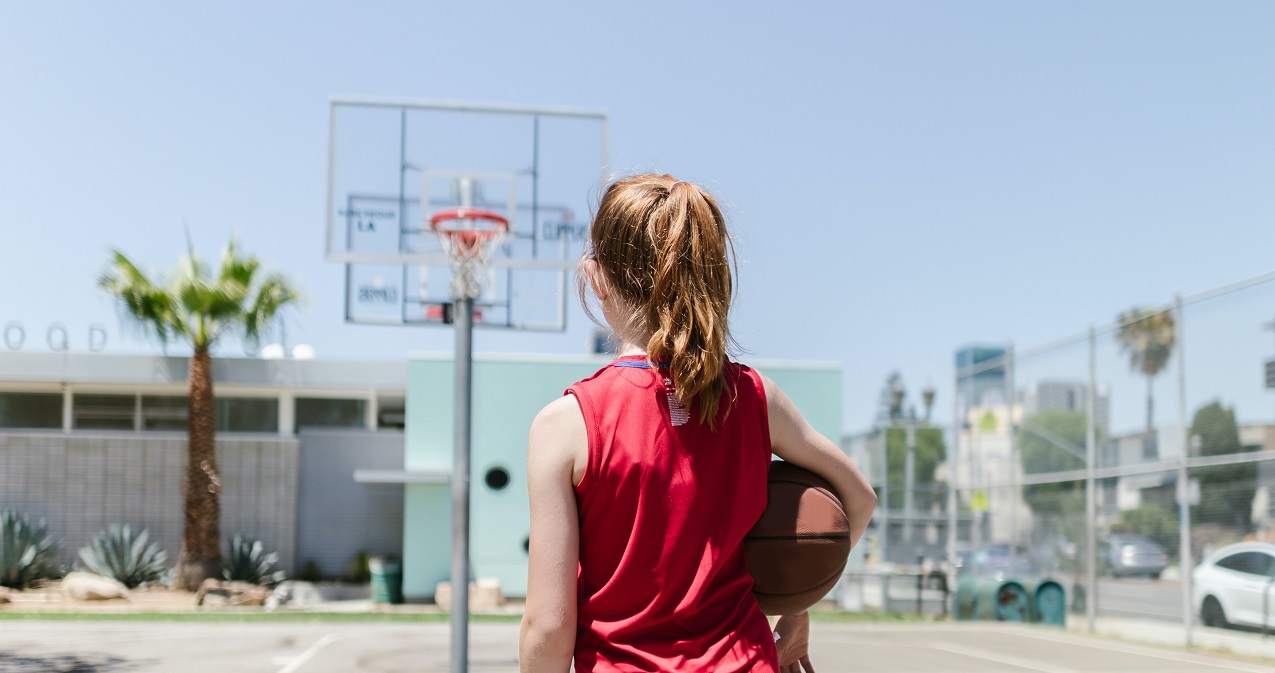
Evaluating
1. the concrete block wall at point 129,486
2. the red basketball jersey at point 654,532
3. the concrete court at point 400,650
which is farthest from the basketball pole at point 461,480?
the concrete block wall at point 129,486

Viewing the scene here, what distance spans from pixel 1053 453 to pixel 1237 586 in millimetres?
4232

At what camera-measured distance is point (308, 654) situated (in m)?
12.8

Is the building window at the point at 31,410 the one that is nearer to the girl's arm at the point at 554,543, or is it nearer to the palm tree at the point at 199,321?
the palm tree at the point at 199,321

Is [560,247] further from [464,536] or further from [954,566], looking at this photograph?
[954,566]

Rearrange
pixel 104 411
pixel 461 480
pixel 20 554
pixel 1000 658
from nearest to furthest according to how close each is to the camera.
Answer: pixel 461 480
pixel 1000 658
pixel 20 554
pixel 104 411

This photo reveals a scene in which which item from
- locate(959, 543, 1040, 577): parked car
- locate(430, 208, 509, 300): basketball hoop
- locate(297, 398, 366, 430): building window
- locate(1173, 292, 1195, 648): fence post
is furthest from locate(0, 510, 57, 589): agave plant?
locate(1173, 292, 1195, 648): fence post

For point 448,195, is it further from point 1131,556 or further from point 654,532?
point 654,532

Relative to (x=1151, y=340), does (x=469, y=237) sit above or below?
above

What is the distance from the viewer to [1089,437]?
572 inches

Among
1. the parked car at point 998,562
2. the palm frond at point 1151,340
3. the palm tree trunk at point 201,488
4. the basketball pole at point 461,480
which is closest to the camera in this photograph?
the basketball pole at point 461,480

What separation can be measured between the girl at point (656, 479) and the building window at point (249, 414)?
23.2 metres

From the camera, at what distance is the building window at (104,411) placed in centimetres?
2364

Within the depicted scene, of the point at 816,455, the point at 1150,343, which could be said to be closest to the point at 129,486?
the point at 1150,343

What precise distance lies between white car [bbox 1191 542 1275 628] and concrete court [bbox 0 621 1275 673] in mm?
452
